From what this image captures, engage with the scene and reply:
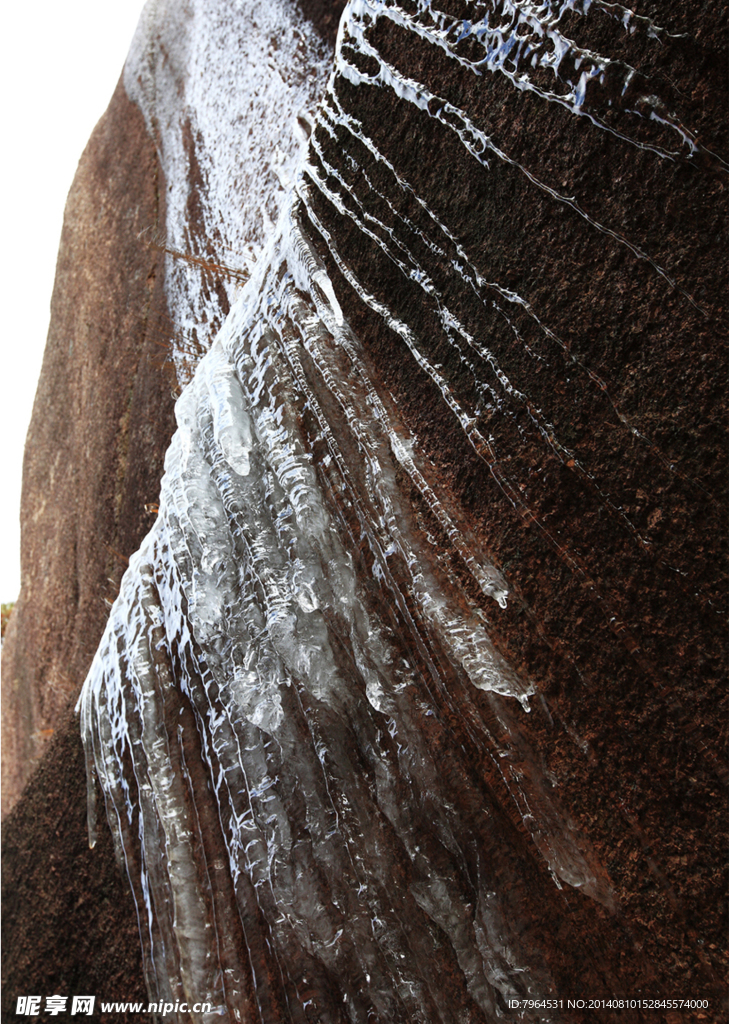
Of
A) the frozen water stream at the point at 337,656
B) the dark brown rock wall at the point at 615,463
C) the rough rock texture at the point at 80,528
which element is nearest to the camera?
the dark brown rock wall at the point at 615,463

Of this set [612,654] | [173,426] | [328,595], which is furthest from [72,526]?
[612,654]

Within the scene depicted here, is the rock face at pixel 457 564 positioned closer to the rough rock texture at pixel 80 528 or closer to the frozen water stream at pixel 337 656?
the frozen water stream at pixel 337 656

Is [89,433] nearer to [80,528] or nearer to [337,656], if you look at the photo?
[80,528]

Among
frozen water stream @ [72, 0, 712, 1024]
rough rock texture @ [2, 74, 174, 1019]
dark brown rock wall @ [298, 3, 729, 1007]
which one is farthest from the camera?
rough rock texture @ [2, 74, 174, 1019]

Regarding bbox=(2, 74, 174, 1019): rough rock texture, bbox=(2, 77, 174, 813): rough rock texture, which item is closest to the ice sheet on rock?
bbox=(2, 74, 174, 1019): rough rock texture

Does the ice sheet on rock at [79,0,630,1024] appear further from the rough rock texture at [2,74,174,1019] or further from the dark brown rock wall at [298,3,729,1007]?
the rough rock texture at [2,74,174,1019]

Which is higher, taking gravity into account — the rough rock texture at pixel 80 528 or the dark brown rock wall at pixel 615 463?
the dark brown rock wall at pixel 615 463

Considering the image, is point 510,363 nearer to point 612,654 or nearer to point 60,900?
point 612,654

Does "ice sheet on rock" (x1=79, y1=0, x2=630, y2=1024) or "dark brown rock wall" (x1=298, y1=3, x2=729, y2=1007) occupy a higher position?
"dark brown rock wall" (x1=298, y1=3, x2=729, y2=1007)

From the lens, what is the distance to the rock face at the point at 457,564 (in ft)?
1.83

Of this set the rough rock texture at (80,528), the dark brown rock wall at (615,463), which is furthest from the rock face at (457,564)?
the rough rock texture at (80,528)

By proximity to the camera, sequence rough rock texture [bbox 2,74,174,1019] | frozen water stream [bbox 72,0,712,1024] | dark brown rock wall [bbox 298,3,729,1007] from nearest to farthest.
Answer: dark brown rock wall [bbox 298,3,729,1007] → frozen water stream [bbox 72,0,712,1024] → rough rock texture [bbox 2,74,174,1019]

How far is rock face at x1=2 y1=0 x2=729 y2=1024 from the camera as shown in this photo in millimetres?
558

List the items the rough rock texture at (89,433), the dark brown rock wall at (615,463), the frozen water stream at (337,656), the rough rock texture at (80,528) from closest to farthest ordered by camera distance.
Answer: the dark brown rock wall at (615,463) → the frozen water stream at (337,656) → the rough rock texture at (80,528) → the rough rock texture at (89,433)
